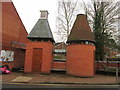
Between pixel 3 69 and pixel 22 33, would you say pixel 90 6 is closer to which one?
pixel 22 33

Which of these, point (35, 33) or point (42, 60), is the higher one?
point (35, 33)

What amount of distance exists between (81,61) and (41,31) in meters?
6.90

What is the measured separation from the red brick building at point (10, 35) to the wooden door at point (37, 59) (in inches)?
155

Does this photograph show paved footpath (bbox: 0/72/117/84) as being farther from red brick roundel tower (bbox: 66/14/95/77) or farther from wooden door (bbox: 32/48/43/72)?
wooden door (bbox: 32/48/43/72)

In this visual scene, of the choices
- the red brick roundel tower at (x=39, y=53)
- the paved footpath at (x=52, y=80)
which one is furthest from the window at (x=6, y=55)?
the paved footpath at (x=52, y=80)

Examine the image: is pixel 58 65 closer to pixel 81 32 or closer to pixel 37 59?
pixel 37 59

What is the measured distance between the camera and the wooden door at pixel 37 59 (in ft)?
47.1

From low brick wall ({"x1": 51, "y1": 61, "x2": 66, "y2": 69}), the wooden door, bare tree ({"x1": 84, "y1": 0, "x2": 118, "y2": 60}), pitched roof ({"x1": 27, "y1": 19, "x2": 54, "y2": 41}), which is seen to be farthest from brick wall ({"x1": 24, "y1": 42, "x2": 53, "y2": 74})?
bare tree ({"x1": 84, "y1": 0, "x2": 118, "y2": 60})

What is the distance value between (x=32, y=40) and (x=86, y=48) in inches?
286

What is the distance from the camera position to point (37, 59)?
47.7 ft

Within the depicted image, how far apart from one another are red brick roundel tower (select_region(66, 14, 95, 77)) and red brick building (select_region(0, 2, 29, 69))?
8.44m

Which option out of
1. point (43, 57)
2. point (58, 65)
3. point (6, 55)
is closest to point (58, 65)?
point (58, 65)

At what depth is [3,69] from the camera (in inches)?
509

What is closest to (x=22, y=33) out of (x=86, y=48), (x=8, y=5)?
(x=8, y=5)
